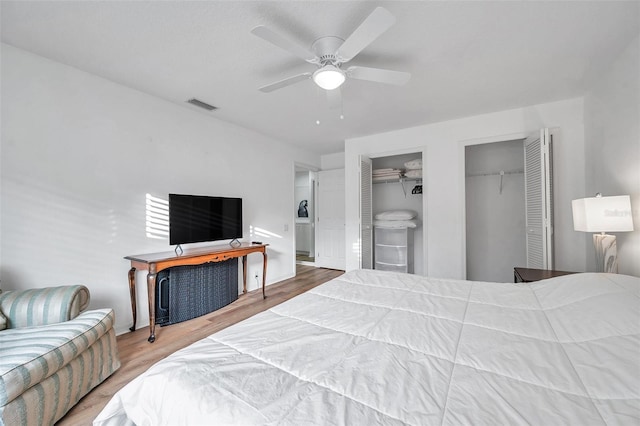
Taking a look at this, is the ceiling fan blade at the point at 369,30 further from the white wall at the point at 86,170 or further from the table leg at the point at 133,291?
the table leg at the point at 133,291

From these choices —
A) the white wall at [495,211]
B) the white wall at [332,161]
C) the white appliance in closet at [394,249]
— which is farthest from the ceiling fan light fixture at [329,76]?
the white wall at [332,161]

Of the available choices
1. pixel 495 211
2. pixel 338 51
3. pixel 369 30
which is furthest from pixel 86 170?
pixel 495 211

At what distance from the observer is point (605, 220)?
180cm

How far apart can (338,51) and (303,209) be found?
5605mm

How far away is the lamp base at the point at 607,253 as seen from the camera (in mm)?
1871

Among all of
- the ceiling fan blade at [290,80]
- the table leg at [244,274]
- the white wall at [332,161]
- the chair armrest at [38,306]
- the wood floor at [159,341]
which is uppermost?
the white wall at [332,161]

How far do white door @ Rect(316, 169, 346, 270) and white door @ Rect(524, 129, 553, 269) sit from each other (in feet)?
9.56

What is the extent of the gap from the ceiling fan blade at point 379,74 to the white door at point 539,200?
1863 mm

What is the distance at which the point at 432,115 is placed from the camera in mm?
3309

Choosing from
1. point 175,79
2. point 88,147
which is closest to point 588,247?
point 175,79

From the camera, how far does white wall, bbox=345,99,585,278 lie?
2850 millimetres

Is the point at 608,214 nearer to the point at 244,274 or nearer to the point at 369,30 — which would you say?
the point at 369,30

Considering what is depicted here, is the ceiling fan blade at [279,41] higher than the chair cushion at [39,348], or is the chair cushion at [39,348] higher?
the ceiling fan blade at [279,41]

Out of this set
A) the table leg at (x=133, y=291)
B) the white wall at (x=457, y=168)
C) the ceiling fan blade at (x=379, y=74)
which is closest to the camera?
the ceiling fan blade at (x=379, y=74)
